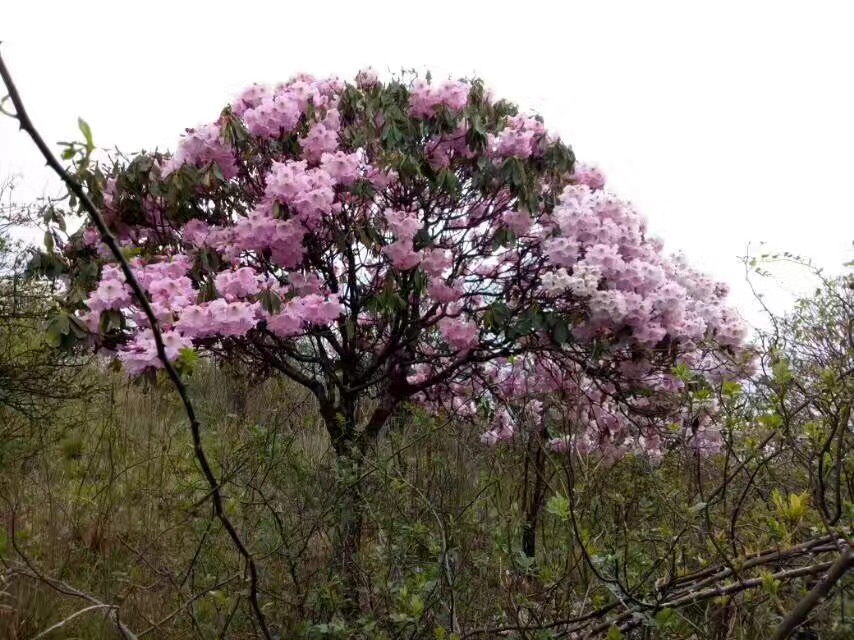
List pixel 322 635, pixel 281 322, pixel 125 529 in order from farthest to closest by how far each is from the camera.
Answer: pixel 125 529 → pixel 281 322 → pixel 322 635

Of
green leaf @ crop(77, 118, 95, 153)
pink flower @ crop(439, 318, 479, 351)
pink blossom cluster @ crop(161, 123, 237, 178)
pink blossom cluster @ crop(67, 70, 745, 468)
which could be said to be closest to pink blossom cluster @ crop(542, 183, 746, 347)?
pink blossom cluster @ crop(67, 70, 745, 468)

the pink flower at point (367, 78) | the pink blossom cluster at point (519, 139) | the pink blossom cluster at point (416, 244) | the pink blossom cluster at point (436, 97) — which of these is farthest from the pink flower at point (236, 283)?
the pink flower at point (367, 78)

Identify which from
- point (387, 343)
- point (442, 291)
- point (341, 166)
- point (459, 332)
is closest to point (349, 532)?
point (387, 343)

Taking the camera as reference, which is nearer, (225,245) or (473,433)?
(225,245)

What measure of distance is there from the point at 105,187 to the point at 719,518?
2713mm

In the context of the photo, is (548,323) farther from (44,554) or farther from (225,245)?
(44,554)

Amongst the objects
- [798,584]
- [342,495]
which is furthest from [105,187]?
[798,584]

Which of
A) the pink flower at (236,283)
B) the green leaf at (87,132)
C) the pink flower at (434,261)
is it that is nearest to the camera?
the green leaf at (87,132)

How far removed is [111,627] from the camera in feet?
8.36

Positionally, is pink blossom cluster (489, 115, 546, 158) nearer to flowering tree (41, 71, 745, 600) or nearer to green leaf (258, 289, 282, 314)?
flowering tree (41, 71, 745, 600)

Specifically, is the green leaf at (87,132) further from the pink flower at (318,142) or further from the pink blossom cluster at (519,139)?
the pink blossom cluster at (519,139)

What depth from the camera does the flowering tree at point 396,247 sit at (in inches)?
102

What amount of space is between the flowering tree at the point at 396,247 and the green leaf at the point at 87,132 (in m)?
1.50

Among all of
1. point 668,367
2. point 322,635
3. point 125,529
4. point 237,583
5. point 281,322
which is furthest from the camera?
point 125,529
